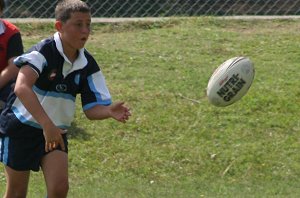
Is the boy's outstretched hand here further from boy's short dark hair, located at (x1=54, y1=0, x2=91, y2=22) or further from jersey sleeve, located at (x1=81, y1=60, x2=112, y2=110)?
boy's short dark hair, located at (x1=54, y1=0, x2=91, y2=22)

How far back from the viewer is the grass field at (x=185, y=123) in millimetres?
7250

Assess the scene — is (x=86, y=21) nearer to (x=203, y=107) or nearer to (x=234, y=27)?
(x=203, y=107)

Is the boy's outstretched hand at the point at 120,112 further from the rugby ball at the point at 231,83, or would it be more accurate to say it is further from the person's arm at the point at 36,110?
the rugby ball at the point at 231,83

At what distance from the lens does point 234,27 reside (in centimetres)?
1050

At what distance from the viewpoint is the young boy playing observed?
202 inches

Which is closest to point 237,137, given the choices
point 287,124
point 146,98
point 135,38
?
point 287,124

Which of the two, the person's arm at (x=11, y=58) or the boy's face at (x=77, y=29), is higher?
the boy's face at (x=77, y=29)

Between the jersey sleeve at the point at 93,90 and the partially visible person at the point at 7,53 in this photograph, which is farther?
the partially visible person at the point at 7,53

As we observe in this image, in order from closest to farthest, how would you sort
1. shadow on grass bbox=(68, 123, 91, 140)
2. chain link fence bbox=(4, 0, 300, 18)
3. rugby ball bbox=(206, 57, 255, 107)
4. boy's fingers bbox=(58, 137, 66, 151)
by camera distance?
boy's fingers bbox=(58, 137, 66, 151) < rugby ball bbox=(206, 57, 255, 107) < shadow on grass bbox=(68, 123, 91, 140) < chain link fence bbox=(4, 0, 300, 18)

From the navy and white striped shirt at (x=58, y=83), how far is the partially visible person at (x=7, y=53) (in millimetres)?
264

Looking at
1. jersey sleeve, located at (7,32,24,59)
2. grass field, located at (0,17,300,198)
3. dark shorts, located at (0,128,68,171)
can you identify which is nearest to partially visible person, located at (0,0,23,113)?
jersey sleeve, located at (7,32,24,59)

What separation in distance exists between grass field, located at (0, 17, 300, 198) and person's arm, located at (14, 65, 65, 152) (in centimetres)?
191

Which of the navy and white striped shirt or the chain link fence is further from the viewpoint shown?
the chain link fence

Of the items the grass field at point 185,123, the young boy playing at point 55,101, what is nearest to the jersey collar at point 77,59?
the young boy playing at point 55,101
